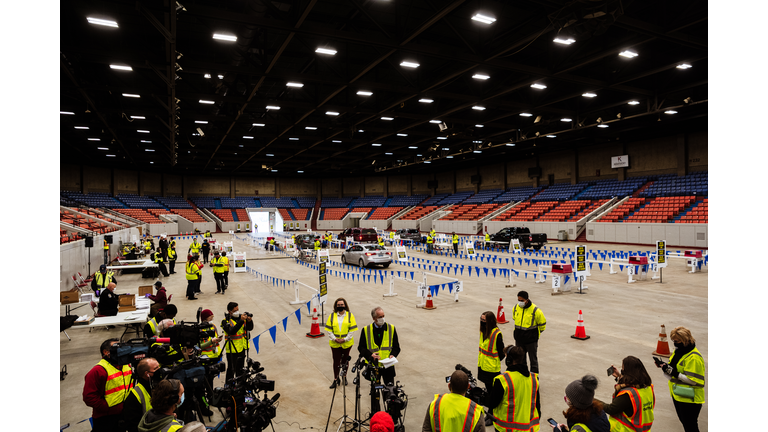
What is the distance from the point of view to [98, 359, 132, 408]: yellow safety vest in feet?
14.9

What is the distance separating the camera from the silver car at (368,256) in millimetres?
19438

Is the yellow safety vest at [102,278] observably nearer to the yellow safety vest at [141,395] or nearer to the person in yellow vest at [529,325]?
the yellow safety vest at [141,395]

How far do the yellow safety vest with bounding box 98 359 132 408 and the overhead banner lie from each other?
42182mm

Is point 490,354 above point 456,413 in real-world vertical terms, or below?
below

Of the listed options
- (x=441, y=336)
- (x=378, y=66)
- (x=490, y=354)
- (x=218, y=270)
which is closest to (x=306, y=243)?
(x=218, y=270)

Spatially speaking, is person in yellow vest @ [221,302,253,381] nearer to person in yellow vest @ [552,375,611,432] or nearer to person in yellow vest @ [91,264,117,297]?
person in yellow vest @ [552,375,611,432]

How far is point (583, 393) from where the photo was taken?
328 cm

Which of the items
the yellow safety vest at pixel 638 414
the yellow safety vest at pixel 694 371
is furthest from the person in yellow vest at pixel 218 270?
the yellow safety vest at pixel 694 371

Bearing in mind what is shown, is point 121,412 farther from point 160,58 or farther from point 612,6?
point 160,58

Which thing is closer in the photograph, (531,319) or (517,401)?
(517,401)

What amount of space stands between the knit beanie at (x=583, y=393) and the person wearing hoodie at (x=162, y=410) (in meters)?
3.47

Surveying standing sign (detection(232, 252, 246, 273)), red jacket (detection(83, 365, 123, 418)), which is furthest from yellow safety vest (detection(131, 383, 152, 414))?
standing sign (detection(232, 252, 246, 273))

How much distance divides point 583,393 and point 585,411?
16 cm

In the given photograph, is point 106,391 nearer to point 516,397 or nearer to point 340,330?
point 340,330
